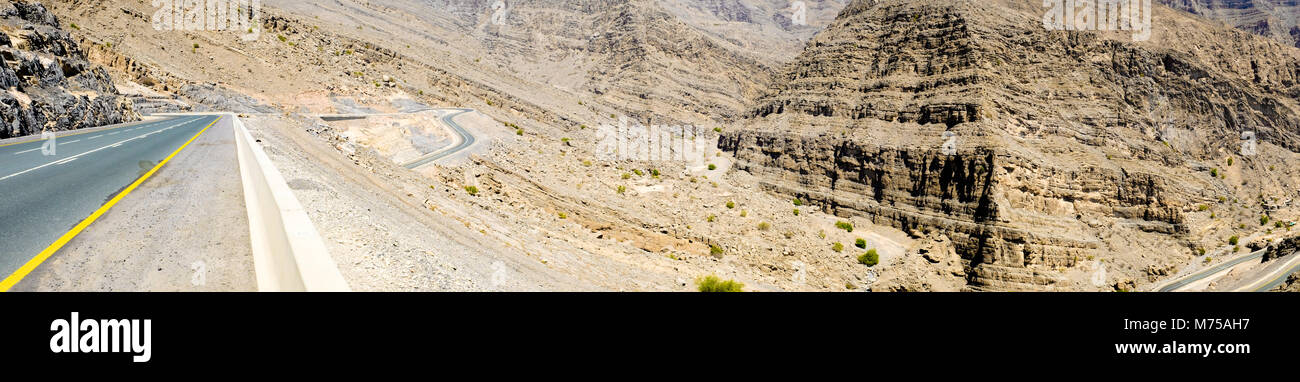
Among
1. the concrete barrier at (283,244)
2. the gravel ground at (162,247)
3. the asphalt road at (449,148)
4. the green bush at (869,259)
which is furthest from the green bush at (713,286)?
the green bush at (869,259)

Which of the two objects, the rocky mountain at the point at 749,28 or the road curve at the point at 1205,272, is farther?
the rocky mountain at the point at 749,28

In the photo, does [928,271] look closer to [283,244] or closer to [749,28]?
[283,244]

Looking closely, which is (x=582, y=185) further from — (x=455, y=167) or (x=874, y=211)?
(x=874, y=211)

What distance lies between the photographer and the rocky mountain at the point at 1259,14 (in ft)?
353

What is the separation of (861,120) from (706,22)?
11857cm

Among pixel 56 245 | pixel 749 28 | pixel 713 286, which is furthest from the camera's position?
pixel 749 28

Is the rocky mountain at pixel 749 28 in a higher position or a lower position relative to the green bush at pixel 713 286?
higher

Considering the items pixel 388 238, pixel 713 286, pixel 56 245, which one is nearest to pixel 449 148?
pixel 713 286

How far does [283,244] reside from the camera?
5633 mm

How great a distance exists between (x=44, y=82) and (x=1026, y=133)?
55.9 metres

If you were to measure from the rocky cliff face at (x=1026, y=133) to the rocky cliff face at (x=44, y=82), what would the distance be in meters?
43.7

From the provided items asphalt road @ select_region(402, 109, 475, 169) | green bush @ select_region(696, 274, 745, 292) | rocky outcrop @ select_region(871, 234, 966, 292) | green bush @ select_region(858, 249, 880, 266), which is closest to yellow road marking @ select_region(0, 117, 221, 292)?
green bush @ select_region(696, 274, 745, 292)

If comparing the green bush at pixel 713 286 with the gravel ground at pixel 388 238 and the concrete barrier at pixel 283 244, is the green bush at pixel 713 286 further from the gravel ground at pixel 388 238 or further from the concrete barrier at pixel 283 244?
the concrete barrier at pixel 283 244
